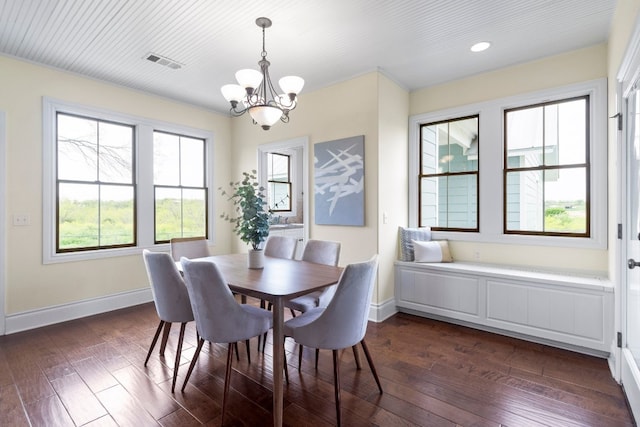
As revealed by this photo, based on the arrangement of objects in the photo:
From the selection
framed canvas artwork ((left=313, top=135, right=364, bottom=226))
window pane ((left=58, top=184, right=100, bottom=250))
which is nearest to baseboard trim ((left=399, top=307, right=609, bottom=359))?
framed canvas artwork ((left=313, top=135, right=364, bottom=226))

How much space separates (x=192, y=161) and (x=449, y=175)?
3709 millimetres

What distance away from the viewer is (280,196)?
261 inches

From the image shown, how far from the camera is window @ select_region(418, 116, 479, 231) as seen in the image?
3.86 metres

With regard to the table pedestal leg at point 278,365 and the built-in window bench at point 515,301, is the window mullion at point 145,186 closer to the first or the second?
the table pedestal leg at point 278,365

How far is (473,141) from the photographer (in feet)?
12.6

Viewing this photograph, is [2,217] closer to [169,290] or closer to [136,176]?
[136,176]

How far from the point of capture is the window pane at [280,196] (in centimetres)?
642

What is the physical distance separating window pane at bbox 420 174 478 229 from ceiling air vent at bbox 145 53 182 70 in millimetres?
3227

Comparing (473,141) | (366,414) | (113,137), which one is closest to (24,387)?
(366,414)

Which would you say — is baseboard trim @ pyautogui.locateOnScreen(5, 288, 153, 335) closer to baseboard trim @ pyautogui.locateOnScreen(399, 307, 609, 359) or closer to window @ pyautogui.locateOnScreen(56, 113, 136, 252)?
window @ pyautogui.locateOnScreen(56, 113, 136, 252)

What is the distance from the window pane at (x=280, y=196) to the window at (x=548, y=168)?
4.12 meters

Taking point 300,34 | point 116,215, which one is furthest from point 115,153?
point 300,34

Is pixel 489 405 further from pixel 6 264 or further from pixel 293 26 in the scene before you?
pixel 6 264

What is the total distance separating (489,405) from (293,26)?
3.21m
